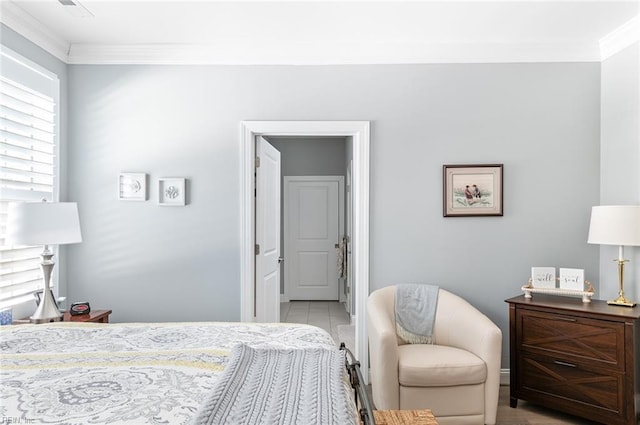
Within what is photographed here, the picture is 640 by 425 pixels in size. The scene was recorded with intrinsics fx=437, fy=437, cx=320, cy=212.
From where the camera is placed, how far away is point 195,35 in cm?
322

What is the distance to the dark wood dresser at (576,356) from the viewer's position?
2.64 m

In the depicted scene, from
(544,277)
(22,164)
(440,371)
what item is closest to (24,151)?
(22,164)

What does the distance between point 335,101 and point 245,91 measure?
71cm

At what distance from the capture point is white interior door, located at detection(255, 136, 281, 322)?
359 centimetres

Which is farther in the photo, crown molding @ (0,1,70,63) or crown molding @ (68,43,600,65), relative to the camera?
crown molding @ (68,43,600,65)

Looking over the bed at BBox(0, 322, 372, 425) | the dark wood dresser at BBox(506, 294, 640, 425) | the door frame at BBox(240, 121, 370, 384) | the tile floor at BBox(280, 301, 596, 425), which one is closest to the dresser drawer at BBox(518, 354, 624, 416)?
the dark wood dresser at BBox(506, 294, 640, 425)

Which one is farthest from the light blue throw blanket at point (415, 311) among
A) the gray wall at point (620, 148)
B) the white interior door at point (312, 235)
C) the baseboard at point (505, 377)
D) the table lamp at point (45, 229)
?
the white interior door at point (312, 235)

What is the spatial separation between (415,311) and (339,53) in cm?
205

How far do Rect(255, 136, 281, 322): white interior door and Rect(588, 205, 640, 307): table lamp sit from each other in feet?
8.03

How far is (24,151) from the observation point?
2949 mm

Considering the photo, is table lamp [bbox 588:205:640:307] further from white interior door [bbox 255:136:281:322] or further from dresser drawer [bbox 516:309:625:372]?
white interior door [bbox 255:136:281:322]

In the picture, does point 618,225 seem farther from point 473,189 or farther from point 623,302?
point 473,189

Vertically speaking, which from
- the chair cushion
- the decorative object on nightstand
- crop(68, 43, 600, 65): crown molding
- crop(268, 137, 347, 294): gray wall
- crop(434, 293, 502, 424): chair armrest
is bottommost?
the chair cushion

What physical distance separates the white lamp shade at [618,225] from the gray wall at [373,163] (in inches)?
20.9
